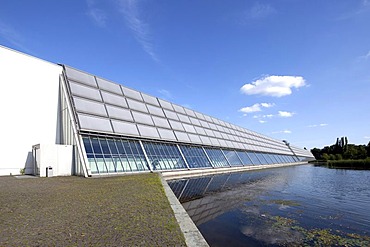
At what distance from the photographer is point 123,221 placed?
6992 mm

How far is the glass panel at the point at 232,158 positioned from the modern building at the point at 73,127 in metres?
9.22

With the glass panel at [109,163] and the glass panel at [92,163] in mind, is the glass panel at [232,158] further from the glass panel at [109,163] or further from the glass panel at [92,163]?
the glass panel at [92,163]

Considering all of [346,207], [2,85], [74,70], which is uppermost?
[74,70]

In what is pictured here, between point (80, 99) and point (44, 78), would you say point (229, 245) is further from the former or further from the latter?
point (44, 78)

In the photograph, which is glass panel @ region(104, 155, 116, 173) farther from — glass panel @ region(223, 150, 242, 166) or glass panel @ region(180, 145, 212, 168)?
glass panel @ region(223, 150, 242, 166)

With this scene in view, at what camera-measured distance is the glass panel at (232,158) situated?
3760cm

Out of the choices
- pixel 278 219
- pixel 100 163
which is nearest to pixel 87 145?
pixel 100 163

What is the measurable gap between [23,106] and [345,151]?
120454mm

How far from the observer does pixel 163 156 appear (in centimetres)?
2506

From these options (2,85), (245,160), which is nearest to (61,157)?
(2,85)

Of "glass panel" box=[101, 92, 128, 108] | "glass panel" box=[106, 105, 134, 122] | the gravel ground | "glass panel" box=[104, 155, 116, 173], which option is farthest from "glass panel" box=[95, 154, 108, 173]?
"glass panel" box=[101, 92, 128, 108]

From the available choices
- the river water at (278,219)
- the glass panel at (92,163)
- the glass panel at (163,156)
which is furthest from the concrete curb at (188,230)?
the glass panel at (163,156)

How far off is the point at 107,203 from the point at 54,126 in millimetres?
16619

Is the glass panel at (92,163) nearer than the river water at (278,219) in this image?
No
